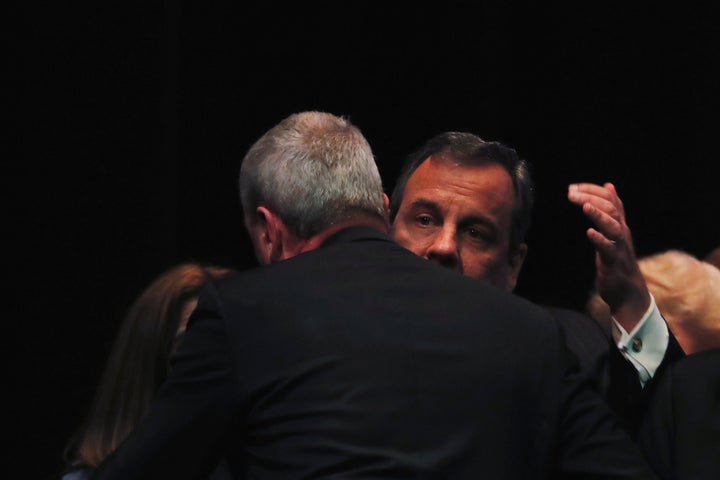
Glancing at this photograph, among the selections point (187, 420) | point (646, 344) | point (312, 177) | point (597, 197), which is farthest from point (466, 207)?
point (187, 420)

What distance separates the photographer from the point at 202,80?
4.05 meters

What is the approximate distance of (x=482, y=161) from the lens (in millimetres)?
2994

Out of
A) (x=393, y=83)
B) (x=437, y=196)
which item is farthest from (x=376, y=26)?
(x=437, y=196)

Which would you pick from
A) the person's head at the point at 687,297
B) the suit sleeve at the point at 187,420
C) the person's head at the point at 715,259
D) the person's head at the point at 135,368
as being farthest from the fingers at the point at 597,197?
the person's head at the point at 715,259

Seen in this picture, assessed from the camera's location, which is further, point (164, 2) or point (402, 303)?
point (164, 2)

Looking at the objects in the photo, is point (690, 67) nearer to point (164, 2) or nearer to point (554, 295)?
point (554, 295)

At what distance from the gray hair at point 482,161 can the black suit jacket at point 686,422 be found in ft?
2.68

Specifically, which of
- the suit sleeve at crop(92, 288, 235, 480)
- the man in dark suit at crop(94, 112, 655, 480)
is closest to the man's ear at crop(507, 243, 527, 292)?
the man in dark suit at crop(94, 112, 655, 480)

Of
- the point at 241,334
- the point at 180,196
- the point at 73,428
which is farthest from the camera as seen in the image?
the point at 180,196

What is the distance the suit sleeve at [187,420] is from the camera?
1.92 m

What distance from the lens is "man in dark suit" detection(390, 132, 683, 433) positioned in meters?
2.41

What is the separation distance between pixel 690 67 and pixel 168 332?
229cm

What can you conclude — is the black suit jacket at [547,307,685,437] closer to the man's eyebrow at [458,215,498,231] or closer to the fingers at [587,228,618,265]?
the fingers at [587,228,618,265]

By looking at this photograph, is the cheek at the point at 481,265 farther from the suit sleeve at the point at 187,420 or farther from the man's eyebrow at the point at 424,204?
the suit sleeve at the point at 187,420
